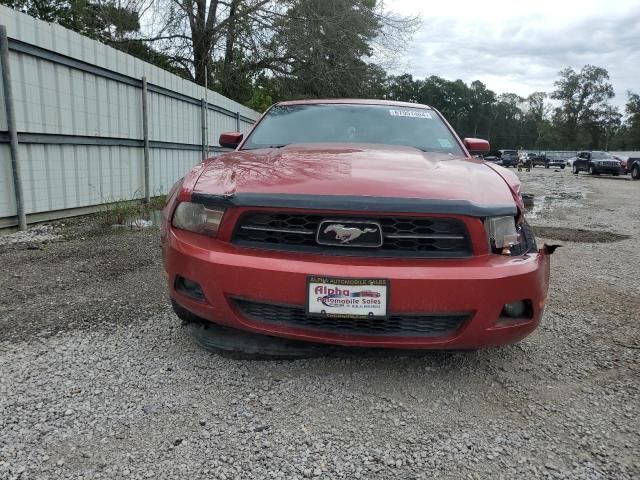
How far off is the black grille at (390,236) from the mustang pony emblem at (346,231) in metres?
0.03

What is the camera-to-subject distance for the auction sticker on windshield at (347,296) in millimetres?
1910

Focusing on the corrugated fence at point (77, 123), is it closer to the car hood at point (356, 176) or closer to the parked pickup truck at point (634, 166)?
the car hood at point (356, 176)

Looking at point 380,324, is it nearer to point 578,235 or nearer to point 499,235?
point 499,235

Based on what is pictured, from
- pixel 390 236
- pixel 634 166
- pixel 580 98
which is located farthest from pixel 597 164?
pixel 580 98

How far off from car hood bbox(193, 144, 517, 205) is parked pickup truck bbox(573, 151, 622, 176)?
1206 inches

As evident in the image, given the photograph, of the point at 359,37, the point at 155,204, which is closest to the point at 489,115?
the point at 359,37

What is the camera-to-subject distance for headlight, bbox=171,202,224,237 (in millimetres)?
2156

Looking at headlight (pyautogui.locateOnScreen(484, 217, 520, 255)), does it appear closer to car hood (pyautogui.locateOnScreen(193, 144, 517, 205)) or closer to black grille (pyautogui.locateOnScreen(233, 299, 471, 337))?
car hood (pyautogui.locateOnScreen(193, 144, 517, 205))

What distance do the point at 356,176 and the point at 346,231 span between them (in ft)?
1.06

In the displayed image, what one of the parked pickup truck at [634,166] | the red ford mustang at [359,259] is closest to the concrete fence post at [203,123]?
the red ford mustang at [359,259]

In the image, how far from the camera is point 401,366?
2332mm

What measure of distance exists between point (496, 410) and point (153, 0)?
17089 mm

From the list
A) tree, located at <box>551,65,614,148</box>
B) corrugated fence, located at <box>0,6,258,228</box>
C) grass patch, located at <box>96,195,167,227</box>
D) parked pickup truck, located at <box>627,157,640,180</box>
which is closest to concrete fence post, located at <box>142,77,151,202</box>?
corrugated fence, located at <box>0,6,258,228</box>

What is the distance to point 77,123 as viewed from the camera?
19.8 ft
